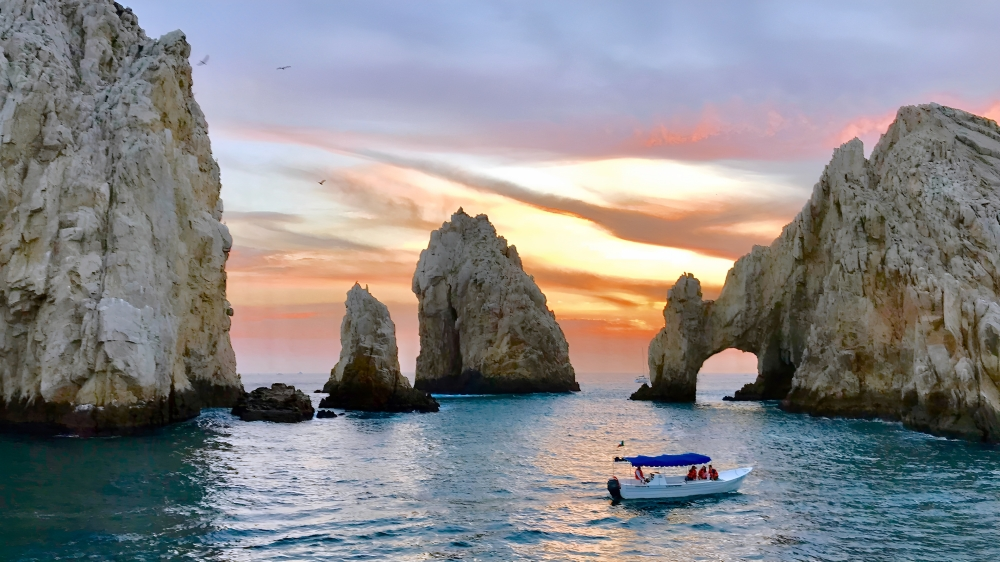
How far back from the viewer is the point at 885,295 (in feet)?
201

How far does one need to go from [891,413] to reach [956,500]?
34417 mm

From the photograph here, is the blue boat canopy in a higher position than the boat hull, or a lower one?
higher

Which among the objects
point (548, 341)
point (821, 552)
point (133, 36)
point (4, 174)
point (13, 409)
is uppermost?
point (133, 36)

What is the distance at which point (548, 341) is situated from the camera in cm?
11600

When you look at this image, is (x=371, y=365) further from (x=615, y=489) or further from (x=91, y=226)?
(x=615, y=489)

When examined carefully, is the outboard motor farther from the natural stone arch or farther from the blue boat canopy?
the natural stone arch

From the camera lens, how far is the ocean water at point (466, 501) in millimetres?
22266

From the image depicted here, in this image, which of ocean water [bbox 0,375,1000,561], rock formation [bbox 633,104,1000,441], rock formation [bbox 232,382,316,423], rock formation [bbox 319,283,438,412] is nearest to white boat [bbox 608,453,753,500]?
ocean water [bbox 0,375,1000,561]

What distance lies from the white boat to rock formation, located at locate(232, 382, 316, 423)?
37.8 m

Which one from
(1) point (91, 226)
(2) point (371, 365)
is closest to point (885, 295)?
(2) point (371, 365)

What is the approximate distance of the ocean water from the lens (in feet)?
73.0

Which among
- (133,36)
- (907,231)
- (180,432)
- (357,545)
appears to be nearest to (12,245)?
(180,432)

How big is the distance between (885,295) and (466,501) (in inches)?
1847

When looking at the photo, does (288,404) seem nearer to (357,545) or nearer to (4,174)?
(4,174)
